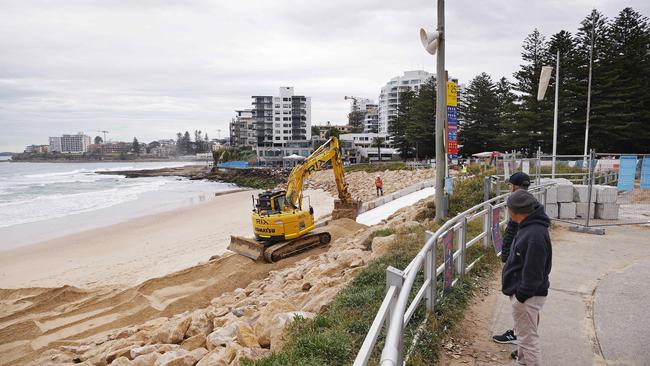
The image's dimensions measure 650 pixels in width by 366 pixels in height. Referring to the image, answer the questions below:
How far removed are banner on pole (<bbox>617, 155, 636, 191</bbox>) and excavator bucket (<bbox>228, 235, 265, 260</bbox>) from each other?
12.4 m

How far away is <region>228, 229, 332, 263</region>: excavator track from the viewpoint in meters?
13.7

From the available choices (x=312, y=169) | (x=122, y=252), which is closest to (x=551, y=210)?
(x=312, y=169)

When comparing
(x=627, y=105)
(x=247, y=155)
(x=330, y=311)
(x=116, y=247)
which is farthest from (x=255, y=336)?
(x=247, y=155)

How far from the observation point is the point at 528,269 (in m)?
3.52

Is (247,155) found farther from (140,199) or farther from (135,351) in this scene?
(135,351)

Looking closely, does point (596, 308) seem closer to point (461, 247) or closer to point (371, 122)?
point (461, 247)

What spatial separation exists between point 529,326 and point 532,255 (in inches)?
26.9

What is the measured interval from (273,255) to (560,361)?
10261 mm

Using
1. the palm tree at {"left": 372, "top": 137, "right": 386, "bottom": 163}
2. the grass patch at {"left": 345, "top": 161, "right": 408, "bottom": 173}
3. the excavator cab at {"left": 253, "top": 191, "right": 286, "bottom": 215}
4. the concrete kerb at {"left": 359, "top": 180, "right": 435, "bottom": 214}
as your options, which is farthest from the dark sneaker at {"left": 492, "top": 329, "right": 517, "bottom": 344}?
the palm tree at {"left": 372, "top": 137, "right": 386, "bottom": 163}

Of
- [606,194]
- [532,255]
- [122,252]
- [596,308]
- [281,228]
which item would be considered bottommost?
[122,252]

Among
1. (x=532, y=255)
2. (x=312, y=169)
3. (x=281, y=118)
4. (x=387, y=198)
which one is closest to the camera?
(x=532, y=255)

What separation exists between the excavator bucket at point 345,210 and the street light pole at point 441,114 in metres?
8.68

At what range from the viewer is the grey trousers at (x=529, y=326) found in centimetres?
361

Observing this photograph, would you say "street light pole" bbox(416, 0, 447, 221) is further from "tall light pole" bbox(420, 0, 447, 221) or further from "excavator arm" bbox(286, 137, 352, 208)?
"excavator arm" bbox(286, 137, 352, 208)
